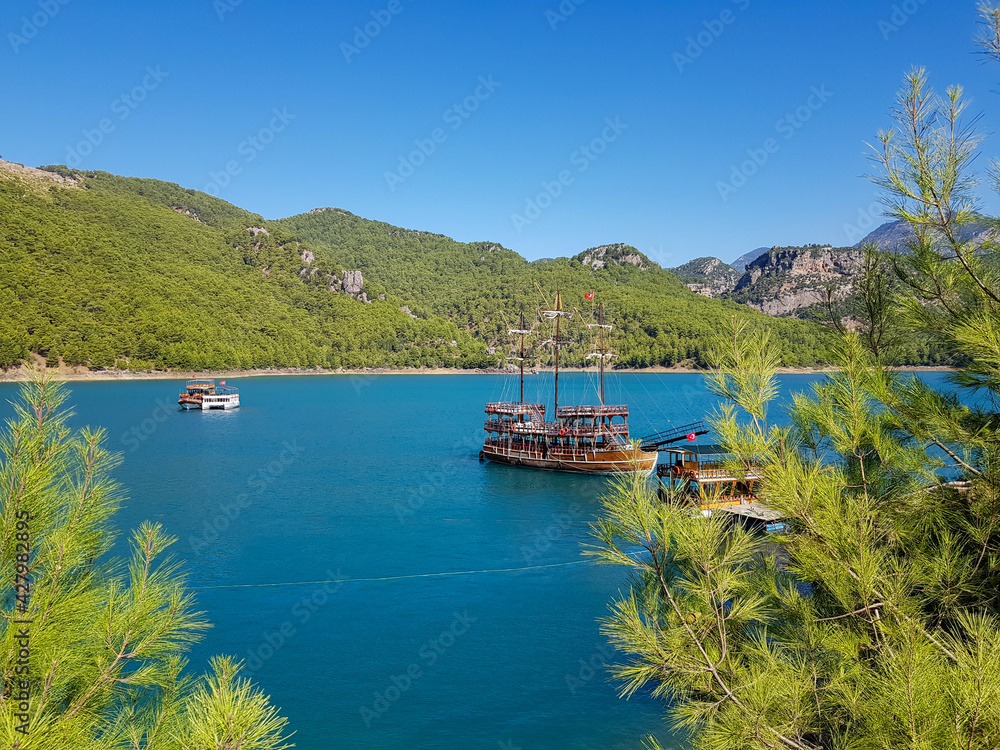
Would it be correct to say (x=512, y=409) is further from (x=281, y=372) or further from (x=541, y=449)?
(x=281, y=372)

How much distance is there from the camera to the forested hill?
100688 mm

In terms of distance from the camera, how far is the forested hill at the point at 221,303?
10069 cm

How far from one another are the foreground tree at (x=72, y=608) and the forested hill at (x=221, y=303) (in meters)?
77.4

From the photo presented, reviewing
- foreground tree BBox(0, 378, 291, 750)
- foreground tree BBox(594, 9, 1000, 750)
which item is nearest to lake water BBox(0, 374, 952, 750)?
foreground tree BBox(594, 9, 1000, 750)

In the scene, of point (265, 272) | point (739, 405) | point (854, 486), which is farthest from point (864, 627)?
point (265, 272)

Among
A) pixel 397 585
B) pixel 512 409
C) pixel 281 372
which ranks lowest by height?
pixel 397 585

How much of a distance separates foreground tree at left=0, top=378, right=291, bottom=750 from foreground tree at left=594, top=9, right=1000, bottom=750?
97.6 inches

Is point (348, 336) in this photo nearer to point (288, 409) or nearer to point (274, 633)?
point (288, 409)

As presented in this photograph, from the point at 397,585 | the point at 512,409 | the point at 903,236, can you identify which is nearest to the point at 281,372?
the point at 512,409

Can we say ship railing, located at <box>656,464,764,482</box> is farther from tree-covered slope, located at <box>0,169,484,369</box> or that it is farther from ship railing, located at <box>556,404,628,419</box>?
tree-covered slope, located at <box>0,169,484,369</box>

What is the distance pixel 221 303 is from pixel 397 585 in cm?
12234

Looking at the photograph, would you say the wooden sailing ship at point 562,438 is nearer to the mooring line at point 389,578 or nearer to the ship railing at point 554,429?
the ship railing at point 554,429

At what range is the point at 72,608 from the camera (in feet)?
11.8

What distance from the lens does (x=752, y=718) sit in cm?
416
